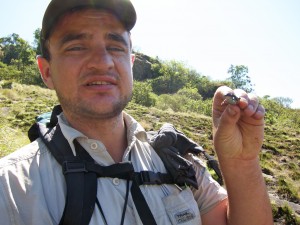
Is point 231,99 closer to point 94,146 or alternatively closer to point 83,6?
point 94,146

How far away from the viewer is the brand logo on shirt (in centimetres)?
175

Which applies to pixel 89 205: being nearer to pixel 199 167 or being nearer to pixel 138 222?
pixel 138 222

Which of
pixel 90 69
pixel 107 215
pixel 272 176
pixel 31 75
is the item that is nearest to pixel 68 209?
pixel 107 215

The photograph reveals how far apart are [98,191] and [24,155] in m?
0.42

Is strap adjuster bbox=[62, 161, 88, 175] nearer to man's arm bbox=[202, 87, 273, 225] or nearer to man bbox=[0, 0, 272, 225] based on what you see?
man bbox=[0, 0, 272, 225]

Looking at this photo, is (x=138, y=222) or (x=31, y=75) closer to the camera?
(x=138, y=222)

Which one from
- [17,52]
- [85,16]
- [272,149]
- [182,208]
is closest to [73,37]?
[85,16]

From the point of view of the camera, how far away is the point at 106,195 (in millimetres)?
1630

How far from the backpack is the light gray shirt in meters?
0.04

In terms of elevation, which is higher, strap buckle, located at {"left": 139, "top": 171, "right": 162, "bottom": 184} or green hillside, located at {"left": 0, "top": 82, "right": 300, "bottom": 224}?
strap buckle, located at {"left": 139, "top": 171, "right": 162, "bottom": 184}

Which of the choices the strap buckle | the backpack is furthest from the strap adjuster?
the strap buckle

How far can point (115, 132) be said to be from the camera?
2062 millimetres

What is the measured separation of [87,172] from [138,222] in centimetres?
36

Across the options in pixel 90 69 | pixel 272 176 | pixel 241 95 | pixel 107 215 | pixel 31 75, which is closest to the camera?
pixel 107 215
